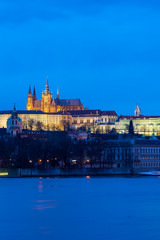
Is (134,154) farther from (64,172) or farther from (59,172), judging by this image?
(59,172)
